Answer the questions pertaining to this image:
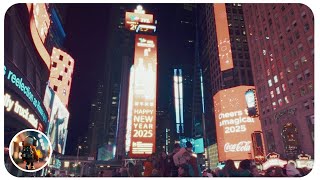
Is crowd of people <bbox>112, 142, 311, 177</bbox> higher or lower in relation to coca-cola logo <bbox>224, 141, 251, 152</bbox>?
lower

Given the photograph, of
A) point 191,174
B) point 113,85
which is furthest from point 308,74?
point 113,85

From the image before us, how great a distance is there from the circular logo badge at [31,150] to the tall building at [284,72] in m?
34.5

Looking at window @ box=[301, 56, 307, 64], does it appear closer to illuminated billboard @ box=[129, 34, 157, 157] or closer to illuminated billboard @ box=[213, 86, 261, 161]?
illuminated billboard @ box=[213, 86, 261, 161]

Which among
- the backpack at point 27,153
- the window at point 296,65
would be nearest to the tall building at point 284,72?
the window at point 296,65

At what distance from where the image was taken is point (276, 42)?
144ft

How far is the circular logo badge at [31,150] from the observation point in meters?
5.45

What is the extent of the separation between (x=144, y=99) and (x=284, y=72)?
29.1 m

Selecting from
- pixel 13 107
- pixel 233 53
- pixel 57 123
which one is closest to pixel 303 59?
pixel 233 53

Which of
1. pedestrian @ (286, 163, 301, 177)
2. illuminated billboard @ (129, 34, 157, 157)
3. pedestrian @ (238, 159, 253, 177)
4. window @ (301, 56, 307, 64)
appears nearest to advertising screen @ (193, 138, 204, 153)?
window @ (301, 56, 307, 64)

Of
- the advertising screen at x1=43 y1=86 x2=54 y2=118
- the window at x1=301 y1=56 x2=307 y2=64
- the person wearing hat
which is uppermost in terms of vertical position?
the window at x1=301 y1=56 x2=307 y2=64

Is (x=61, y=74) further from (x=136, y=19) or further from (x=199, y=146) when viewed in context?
(x=199, y=146)

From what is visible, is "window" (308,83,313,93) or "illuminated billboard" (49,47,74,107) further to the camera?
"illuminated billboard" (49,47,74,107)

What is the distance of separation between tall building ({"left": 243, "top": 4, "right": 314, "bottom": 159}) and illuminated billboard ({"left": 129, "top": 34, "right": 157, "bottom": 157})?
21.7 m

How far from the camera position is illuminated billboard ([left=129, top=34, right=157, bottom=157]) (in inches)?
922
